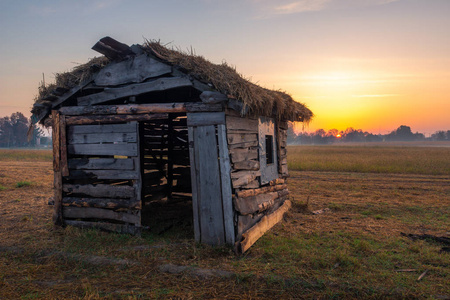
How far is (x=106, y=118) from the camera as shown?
710cm

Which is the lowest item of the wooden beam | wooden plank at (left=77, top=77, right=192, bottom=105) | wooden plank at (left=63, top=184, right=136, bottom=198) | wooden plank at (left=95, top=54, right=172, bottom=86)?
wooden plank at (left=63, top=184, right=136, bottom=198)

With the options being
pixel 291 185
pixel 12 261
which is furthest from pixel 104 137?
pixel 291 185

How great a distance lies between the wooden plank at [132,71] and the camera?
6723mm

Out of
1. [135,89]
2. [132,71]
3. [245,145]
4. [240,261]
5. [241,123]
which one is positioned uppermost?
[132,71]

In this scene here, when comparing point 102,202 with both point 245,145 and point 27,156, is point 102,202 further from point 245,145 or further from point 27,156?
point 27,156

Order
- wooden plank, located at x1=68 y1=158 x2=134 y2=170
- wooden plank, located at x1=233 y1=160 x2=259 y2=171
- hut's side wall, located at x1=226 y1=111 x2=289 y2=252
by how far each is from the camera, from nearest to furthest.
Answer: hut's side wall, located at x1=226 y1=111 x2=289 y2=252
wooden plank, located at x1=233 y1=160 x2=259 y2=171
wooden plank, located at x1=68 y1=158 x2=134 y2=170

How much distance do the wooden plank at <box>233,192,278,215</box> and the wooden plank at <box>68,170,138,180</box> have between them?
7.50ft

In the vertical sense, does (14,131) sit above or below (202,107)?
above

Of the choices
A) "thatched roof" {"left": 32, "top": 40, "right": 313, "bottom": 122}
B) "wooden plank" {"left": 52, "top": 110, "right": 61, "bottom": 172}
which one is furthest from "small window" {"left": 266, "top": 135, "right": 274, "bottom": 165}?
"wooden plank" {"left": 52, "top": 110, "right": 61, "bottom": 172}

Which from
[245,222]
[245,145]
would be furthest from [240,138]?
[245,222]

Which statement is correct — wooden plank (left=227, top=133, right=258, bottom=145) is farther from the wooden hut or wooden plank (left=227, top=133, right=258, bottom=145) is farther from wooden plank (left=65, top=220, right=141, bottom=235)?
wooden plank (left=65, top=220, right=141, bottom=235)

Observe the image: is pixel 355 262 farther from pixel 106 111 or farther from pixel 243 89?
pixel 106 111

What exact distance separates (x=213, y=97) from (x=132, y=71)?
2070mm

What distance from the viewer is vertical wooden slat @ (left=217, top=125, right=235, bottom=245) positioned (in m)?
6.13
